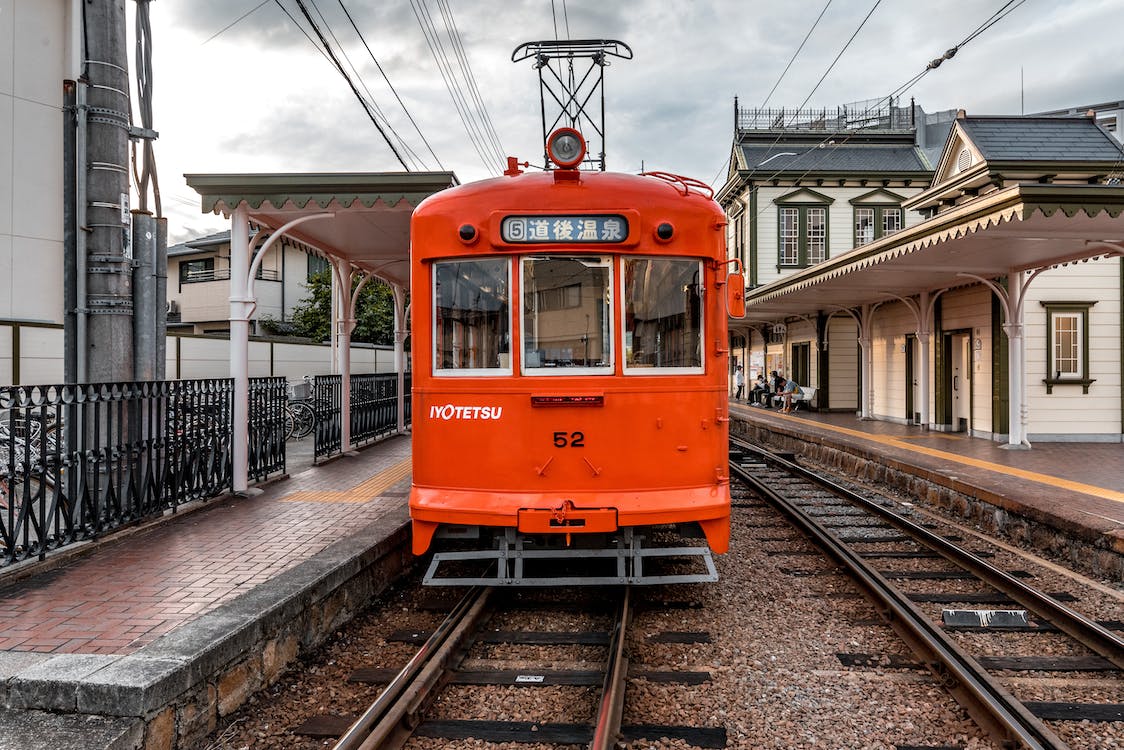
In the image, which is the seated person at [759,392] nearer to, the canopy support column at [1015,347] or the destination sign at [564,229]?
the canopy support column at [1015,347]

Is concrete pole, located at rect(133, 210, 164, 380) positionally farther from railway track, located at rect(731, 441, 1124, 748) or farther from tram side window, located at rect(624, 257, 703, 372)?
railway track, located at rect(731, 441, 1124, 748)

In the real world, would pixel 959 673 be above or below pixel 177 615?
below

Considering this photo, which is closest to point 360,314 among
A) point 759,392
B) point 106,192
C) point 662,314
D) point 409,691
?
point 759,392

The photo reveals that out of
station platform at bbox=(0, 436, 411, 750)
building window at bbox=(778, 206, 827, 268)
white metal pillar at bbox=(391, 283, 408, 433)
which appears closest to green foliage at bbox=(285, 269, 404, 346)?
white metal pillar at bbox=(391, 283, 408, 433)

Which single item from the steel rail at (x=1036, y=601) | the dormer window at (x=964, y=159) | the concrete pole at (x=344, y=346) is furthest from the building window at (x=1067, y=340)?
the concrete pole at (x=344, y=346)

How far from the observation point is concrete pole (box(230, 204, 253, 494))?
7828mm

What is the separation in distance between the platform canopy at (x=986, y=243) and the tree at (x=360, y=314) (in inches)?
622

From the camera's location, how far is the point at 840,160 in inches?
1049

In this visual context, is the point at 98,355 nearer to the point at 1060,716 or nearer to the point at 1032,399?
the point at 1060,716

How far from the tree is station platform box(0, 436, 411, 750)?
19262mm

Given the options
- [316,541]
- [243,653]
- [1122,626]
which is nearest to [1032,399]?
[1122,626]

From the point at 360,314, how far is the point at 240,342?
1854 centimetres

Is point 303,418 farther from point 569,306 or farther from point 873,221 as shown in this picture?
point 873,221

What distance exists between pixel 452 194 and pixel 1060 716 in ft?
15.5
